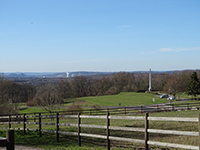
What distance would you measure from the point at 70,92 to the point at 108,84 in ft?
61.2

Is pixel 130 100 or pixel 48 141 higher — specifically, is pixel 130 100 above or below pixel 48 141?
below

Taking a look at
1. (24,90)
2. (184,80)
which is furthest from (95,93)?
(184,80)

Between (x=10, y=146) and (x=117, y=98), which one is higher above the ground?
(x=10, y=146)

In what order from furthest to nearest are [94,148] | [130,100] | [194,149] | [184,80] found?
[184,80] → [130,100] → [94,148] → [194,149]

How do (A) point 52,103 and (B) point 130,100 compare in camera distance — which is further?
(B) point 130,100

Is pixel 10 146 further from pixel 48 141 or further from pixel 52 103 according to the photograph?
pixel 52 103

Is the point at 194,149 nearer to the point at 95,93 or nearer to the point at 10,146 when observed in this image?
the point at 10,146

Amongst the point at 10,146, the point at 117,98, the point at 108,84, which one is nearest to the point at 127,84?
the point at 108,84

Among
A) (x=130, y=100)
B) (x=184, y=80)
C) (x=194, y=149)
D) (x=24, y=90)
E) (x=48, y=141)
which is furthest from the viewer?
(x=24, y=90)

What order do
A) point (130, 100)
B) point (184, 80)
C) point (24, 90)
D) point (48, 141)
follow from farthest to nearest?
point (24, 90) → point (184, 80) → point (130, 100) → point (48, 141)

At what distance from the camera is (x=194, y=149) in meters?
7.64

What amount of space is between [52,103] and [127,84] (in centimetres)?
7609

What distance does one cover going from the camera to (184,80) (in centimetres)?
9594

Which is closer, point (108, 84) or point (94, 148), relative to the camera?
point (94, 148)
